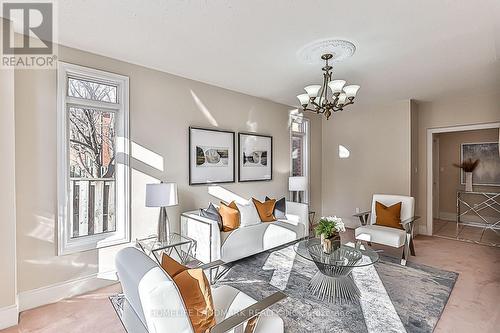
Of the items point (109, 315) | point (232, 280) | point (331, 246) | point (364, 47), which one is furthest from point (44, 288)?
point (364, 47)

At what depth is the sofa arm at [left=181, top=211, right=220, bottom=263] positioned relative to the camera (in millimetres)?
3244

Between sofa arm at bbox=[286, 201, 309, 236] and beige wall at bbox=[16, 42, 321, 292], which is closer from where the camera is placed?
beige wall at bbox=[16, 42, 321, 292]

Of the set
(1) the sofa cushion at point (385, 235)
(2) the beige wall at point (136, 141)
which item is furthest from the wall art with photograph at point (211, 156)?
(1) the sofa cushion at point (385, 235)

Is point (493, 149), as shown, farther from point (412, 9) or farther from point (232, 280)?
point (232, 280)

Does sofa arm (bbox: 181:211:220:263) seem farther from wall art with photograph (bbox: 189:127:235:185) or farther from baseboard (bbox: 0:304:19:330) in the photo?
baseboard (bbox: 0:304:19:330)

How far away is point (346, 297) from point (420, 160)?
12.8ft

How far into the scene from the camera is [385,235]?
3.80 m

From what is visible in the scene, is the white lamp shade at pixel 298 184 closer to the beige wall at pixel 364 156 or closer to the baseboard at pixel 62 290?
the beige wall at pixel 364 156

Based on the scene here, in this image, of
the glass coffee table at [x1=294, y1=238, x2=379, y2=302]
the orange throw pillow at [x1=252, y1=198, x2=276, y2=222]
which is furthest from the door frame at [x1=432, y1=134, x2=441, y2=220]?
the glass coffee table at [x1=294, y1=238, x2=379, y2=302]

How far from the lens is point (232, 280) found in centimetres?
315

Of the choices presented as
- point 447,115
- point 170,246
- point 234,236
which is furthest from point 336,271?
point 447,115

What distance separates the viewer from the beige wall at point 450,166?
6.27m

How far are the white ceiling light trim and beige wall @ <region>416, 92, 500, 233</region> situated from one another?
323 cm

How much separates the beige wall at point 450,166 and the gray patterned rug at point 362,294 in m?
3.95
